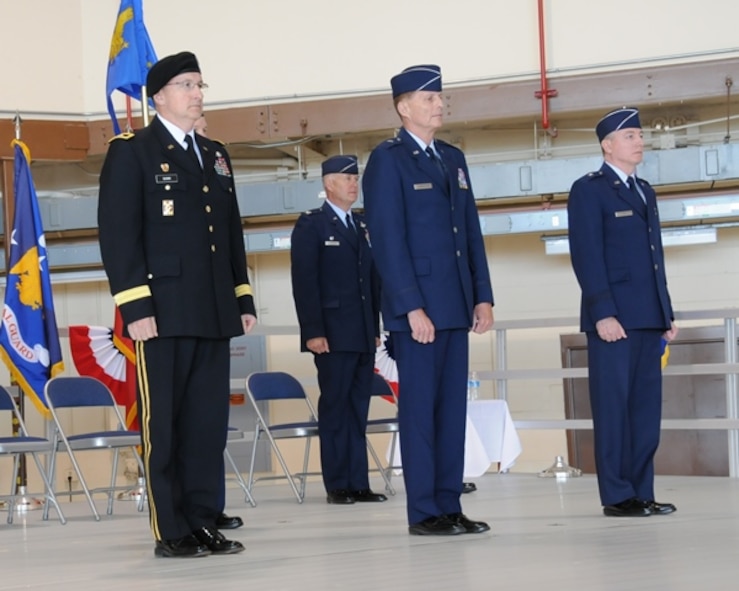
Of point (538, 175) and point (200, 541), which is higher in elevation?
point (538, 175)

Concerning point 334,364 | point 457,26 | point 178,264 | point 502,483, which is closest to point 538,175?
point 457,26

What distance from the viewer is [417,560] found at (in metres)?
3.42

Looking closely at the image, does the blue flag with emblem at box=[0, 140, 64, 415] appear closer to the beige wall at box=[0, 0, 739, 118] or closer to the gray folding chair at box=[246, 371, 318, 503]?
the gray folding chair at box=[246, 371, 318, 503]

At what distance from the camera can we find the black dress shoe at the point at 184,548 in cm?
369

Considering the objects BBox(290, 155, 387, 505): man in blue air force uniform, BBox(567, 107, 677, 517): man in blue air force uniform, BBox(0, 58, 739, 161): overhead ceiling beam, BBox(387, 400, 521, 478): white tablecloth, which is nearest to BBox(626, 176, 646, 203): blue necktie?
BBox(567, 107, 677, 517): man in blue air force uniform

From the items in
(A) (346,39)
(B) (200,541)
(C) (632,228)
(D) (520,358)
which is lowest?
(D) (520,358)

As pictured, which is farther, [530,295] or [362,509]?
[530,295]

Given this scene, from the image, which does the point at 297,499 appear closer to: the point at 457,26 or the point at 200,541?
the point at 200,541

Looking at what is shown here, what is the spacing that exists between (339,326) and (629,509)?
2.02 metres

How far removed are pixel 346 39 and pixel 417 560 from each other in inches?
297

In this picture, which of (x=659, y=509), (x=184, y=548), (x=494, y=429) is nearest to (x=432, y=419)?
(x=184, y=548)

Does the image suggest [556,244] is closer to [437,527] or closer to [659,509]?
[659,509]

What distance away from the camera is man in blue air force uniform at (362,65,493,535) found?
161 inches

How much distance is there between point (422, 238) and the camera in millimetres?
4137
